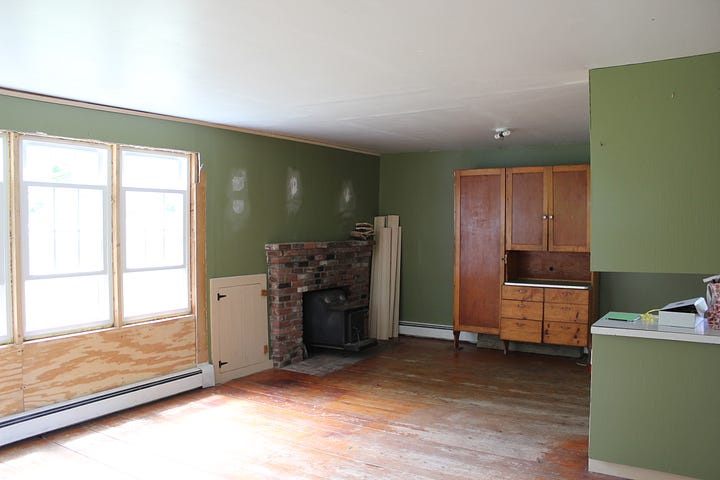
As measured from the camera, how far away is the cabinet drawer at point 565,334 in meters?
5.87

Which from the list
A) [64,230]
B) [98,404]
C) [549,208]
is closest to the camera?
[64,230]

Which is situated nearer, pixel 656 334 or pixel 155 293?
pixel 656 334

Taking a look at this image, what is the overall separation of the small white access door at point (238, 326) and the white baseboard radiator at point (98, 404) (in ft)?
0.83

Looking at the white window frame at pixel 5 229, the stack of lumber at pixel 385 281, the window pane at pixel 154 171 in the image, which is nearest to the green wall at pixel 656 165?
the window pane at pixel 154 171

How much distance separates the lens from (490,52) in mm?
2977

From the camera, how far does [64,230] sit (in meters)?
4.13

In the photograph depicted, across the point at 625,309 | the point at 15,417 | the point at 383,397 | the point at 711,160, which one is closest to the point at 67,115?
the point at 15,417

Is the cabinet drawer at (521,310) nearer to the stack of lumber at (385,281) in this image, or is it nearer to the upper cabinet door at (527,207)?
the upper cabinet door at (527,207)

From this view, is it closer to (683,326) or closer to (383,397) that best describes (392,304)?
(383,397)

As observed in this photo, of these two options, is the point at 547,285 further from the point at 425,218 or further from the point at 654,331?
the point at 654,331

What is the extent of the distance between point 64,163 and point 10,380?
1.61 metres

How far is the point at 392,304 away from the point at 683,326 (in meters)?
4.46

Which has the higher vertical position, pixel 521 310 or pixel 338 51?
pixel 338 51

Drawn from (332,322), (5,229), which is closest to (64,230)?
(5,229)
